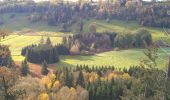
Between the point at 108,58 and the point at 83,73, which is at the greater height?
the point at 83,73

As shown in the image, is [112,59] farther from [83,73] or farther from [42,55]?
[83,73]

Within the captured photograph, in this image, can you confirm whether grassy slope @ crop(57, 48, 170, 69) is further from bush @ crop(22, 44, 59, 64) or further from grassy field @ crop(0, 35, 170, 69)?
bush @ crop(22, 44, 59, 64)

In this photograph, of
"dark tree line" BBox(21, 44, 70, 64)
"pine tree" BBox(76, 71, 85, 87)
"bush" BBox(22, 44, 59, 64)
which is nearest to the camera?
"pine tree" BBox(76, 71, 85, 87)

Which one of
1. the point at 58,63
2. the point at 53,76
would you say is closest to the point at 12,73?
the point at 53,76

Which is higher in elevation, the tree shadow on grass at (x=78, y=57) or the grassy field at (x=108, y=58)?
the grassy field at (x=108, y=58)

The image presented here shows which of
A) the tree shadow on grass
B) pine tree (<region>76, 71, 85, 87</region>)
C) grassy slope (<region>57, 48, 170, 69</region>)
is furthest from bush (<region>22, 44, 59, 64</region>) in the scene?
pine tree (<region>76, 71, 85, 87</region>)

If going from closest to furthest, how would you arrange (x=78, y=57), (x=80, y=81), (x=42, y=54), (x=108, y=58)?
(x=80, y=81) → (x=42, y=54) → (x=108, y=58) → (x=78, y=57)

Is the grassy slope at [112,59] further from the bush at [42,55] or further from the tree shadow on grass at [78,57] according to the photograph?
the bush at [42,55]

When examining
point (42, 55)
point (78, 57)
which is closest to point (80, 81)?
point (42, 55)

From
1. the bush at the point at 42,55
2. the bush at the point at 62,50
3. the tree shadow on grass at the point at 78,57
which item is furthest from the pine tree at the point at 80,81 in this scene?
the bush at the point at 62,50

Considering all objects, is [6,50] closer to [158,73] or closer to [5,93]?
[5,93]

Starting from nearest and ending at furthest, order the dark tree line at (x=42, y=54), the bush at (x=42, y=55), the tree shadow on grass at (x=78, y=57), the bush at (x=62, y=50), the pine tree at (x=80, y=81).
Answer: the pine tree at (x=80, y=81)
the bush at (x=42, y=55)
the dark tree line at (x=42, y=54)
the tree shadow on grass at (x=78, y=57)
the bush at (x=62, y=50)
